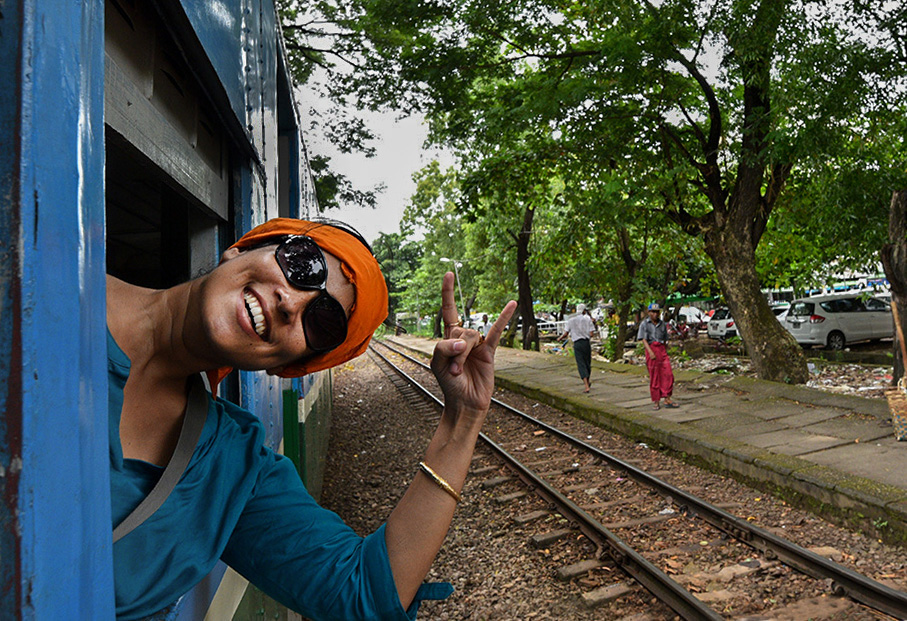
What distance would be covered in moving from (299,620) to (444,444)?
3172 mm

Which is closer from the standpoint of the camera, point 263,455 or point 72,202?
point 72,202

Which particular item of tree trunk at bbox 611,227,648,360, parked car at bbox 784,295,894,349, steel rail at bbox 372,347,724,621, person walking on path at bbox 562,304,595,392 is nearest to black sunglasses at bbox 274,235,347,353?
steel rail at bbox 372,347,724,621

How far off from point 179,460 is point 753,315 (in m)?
12.3

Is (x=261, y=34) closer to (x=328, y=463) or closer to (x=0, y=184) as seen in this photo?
(x=0, y=184)

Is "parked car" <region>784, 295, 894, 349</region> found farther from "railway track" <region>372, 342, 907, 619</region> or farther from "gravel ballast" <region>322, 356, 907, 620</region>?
"railway track" <region>372, 342, 907, 619</region>

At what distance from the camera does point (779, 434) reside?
7516 millimetres

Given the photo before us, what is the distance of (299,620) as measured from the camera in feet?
12.8

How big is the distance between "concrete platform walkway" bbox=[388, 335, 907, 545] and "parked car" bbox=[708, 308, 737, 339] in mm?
12059

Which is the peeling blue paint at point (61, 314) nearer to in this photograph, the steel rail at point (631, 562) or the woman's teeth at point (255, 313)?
the woman's teeth at point (255, 313)

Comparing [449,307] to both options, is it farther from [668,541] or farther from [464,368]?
[668,541]

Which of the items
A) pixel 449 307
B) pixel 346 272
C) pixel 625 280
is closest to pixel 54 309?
pixel 346 272

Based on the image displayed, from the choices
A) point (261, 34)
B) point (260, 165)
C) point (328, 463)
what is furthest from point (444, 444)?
point (328, 463)

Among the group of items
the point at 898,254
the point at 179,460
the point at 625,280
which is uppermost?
the point at 625,280

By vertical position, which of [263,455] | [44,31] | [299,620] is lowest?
[299,620]
